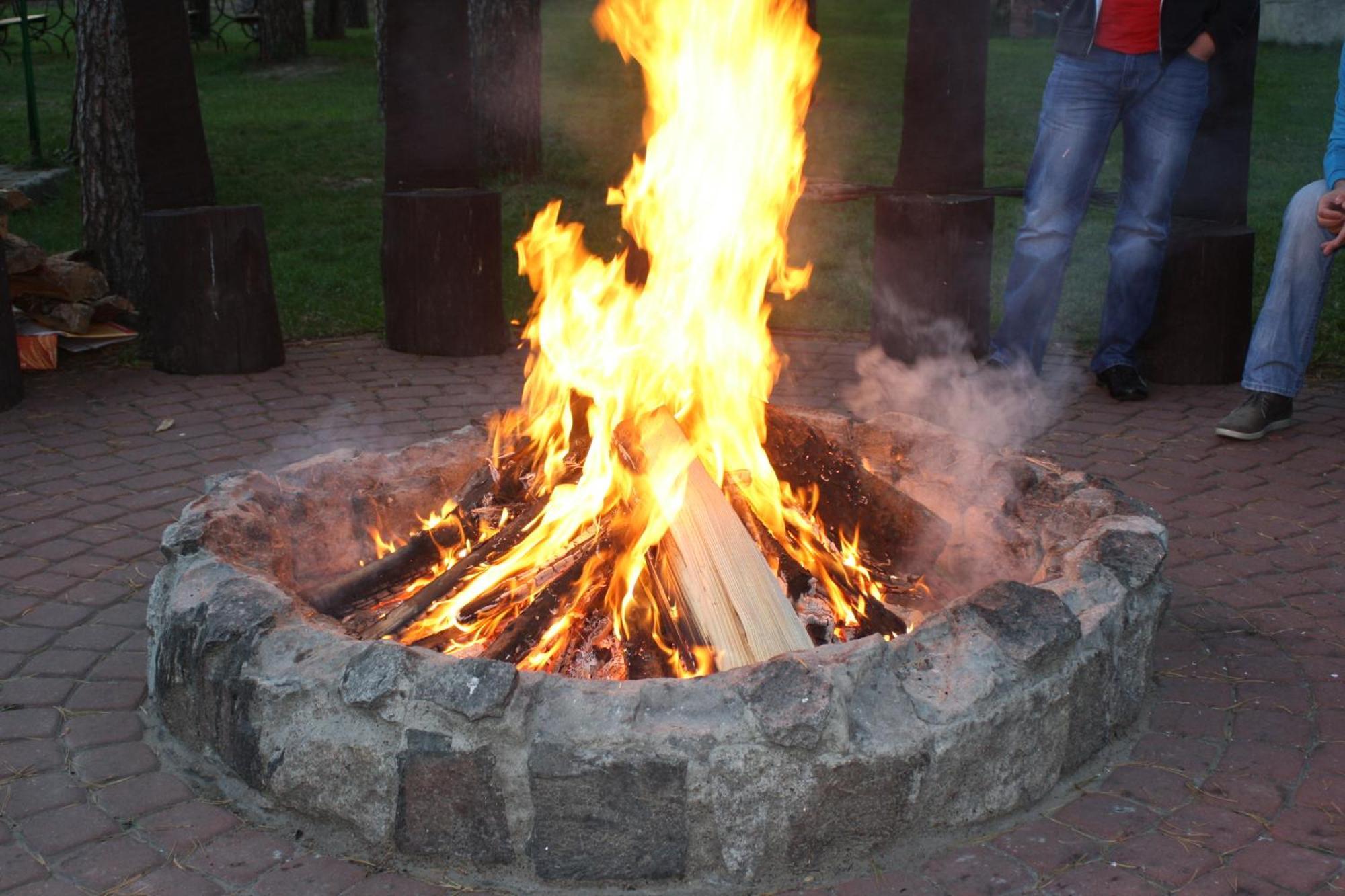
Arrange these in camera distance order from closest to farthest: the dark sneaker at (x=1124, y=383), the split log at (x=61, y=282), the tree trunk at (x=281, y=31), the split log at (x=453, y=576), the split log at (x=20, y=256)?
the split log at (x=453, y=576)
the dark sneaker at (x=1124, y=383)
the split log at (x=20, y=256)
the split log at (x=61, y=282)
the tree trunk at (x=281, y=31)

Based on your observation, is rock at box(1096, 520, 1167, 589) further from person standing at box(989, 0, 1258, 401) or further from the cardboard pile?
the cardboard pile

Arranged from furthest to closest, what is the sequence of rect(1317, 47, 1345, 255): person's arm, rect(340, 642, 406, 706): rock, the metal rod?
the metal rod → rect(1317, 47, 1345, 255): person's arm → rect(340, 642, 406, 706): rock

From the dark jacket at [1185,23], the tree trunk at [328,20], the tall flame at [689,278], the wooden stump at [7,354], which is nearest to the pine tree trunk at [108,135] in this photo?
the wooden stump at [7,354]

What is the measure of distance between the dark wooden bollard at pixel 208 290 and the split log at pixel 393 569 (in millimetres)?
3226

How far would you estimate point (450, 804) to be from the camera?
2941 mm

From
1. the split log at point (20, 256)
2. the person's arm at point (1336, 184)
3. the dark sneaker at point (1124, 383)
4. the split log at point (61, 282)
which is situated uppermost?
the person's arm at point (1336, 184)

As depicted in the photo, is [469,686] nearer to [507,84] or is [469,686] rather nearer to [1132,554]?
[1132,554]

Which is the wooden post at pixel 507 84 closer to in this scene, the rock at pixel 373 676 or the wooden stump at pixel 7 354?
the wooden stump at pixel 7 354

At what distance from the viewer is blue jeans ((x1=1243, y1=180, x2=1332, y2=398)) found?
231 inches

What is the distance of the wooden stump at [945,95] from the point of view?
7.05m

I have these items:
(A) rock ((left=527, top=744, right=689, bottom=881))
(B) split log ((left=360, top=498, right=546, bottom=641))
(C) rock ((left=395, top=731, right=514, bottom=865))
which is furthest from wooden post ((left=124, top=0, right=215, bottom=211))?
(A) rock ((left=527, top=744, right=689, bottom=881))

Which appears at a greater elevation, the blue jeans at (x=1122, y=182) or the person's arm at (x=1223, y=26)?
the person's arm at (x=1223, y=26)

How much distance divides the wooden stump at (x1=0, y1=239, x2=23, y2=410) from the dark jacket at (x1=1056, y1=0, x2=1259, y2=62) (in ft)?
16.9

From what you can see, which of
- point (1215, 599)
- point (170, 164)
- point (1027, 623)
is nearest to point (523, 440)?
point (1027, 623)
